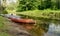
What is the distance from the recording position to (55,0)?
163 ft

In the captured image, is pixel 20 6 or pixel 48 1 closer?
pixel 48 1

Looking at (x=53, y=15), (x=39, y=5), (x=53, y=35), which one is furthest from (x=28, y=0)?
(x=53, y=35)

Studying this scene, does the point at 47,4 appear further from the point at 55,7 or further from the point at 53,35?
the point at 53,35

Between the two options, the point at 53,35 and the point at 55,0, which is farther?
the point at 55,0

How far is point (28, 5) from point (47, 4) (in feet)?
30.4

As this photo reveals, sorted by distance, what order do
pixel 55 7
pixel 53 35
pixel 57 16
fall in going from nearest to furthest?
pixel 53 35 → pixel 57 16 → pixel 55 7

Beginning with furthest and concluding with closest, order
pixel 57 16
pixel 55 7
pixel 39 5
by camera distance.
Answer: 1. pixel 39 5
2. pixel 55 7
3. pixel 57 16

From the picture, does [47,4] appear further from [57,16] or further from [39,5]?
[57,16]

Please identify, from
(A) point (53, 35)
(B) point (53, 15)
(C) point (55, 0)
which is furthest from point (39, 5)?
(A) point (53, 35)

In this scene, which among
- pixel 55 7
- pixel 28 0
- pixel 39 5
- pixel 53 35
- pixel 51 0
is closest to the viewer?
pixel 53 35

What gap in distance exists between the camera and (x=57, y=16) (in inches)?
1446

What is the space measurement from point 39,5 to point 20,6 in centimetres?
913

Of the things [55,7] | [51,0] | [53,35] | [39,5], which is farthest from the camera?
[39,5]

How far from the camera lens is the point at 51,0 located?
5144cm
